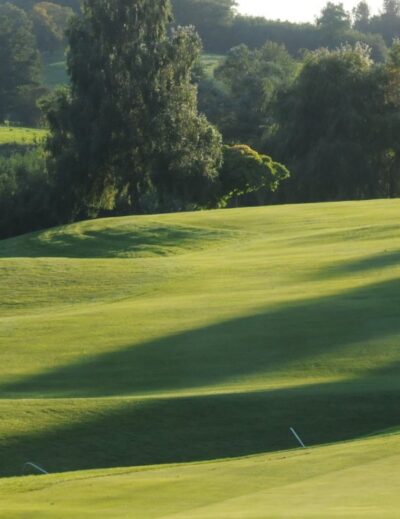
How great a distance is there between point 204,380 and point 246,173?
1747 inches

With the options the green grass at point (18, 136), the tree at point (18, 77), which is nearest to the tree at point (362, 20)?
the tree at point (18, 77)

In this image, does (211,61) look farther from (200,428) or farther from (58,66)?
(200,428)

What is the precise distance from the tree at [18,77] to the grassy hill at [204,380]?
85.6 metres

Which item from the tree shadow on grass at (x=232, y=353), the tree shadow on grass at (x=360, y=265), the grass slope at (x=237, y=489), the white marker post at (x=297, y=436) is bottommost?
the tree shadow on grass at (x=360, y=265)

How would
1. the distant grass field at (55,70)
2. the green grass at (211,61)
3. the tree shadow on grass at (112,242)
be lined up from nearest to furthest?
the tree shadow on grass at (112,242) < the green grass at (211,61) < the distant grass field at (55,70)

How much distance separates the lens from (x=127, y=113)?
59406mm

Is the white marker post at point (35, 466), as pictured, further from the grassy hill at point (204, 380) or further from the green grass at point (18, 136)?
the green grass at point (18, 136)

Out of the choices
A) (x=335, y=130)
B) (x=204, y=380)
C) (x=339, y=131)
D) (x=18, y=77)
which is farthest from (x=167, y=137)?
(x=18, y=77)

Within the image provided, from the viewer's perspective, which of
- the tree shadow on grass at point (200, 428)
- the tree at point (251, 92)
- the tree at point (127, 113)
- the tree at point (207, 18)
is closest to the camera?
the tree shadow on grass at point (200, 428)

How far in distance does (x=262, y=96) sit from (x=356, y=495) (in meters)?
80.1

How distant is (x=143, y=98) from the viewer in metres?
59.9

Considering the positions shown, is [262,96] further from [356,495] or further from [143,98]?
[356,495]

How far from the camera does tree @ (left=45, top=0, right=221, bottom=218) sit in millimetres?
59250

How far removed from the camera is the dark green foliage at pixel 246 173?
63906 millimetres
